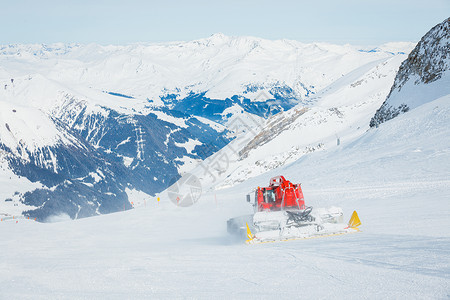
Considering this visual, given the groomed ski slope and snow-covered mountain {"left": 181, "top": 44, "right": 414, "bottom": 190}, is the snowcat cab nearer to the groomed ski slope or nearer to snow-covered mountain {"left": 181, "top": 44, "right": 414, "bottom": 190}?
the groomed ski slope

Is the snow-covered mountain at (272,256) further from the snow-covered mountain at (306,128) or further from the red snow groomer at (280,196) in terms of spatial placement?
the snow-covered mountain at (306,128)

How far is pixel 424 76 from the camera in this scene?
40000 mm

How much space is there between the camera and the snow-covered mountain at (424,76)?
122ft

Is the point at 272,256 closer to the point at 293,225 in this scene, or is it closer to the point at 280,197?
the point at 293,225

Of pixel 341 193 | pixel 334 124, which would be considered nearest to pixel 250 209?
pixel 341 193

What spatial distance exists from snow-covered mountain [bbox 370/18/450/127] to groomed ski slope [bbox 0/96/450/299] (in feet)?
51.5

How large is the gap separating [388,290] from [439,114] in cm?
2643

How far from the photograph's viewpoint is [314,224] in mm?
12125

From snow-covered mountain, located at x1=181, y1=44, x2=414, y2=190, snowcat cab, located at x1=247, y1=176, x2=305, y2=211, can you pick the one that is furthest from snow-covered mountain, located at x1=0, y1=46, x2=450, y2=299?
snow-covered mountain, located at x1=181, y1=44, x2=414, y2=190

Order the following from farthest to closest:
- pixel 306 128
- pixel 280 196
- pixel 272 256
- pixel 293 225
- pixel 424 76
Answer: pixel 306 128
pixel 424 76
pixel 280 196
pixel 293 225
pixel 272 256

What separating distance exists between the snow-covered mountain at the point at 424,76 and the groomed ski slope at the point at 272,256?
1569 cm

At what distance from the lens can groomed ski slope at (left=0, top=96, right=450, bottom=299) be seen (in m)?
6.70

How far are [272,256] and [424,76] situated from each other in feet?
121

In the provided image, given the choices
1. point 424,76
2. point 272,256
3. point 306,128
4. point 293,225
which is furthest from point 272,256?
point 306,128
